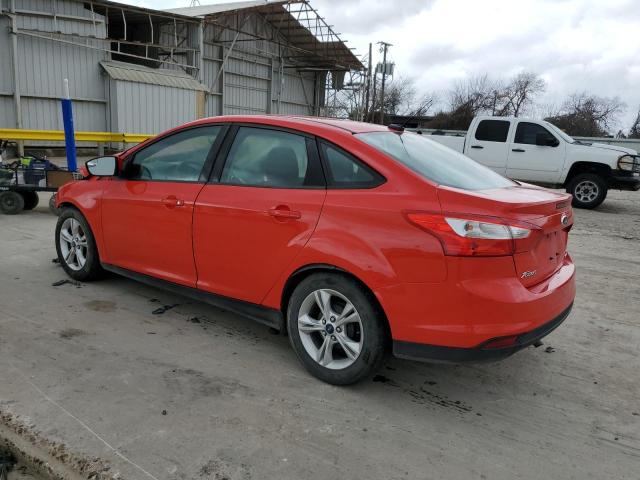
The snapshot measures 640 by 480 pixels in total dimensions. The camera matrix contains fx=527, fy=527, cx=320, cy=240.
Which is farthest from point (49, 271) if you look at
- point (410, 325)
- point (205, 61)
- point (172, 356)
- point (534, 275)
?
point (205, 61)

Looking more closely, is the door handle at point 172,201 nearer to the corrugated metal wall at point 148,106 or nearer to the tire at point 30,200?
the tire at point 30,200

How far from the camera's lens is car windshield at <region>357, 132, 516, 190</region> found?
10.5 feet

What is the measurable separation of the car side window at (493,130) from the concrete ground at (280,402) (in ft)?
28.4

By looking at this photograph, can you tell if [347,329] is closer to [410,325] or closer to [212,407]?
[410,325]

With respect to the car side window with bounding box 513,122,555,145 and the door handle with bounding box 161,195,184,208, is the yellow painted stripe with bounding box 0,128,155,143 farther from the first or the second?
the car side window with bounding box 513,122,555,145

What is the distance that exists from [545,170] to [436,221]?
34.0ft

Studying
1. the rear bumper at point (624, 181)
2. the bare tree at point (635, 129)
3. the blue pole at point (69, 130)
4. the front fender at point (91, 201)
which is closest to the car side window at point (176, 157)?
the front fender at point (91, 201)

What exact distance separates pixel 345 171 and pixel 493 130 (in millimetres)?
10434

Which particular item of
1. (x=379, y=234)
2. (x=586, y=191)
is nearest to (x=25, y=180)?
(x=379, y=234)

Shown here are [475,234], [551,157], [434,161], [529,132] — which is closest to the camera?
[475,234]

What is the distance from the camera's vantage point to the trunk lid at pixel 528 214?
2.77 meters

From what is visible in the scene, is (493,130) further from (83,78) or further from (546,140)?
(83,78)

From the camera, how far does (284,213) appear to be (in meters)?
3.30

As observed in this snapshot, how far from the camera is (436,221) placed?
2773 millimetres
